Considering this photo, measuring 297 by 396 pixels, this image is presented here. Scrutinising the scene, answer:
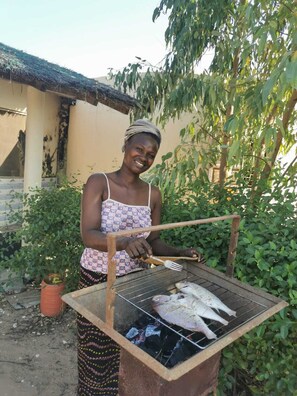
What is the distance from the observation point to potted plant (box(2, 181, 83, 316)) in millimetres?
3043

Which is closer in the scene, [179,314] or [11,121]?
[179,314]

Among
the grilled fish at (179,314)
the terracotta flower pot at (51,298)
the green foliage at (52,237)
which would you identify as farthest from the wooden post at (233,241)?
the terracotta flower pot at (51,298)

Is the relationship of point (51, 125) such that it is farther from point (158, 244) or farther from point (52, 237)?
point (158, 244)

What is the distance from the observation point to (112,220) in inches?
63.8

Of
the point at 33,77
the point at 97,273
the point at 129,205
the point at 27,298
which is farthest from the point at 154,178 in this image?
the point at 27,298

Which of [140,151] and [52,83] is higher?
[52,83]

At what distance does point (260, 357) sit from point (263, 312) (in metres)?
0.57

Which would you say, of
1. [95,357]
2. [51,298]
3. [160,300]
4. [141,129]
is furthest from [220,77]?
[51,298]

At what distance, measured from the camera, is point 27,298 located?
355 cm

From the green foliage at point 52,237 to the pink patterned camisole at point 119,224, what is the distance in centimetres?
133

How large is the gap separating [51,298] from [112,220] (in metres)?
1.98

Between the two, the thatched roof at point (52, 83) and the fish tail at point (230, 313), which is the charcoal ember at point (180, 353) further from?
the thatched roof at point (52, 83)

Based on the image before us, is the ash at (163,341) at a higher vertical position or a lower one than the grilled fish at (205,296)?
lower

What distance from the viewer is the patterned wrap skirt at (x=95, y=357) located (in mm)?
1776
